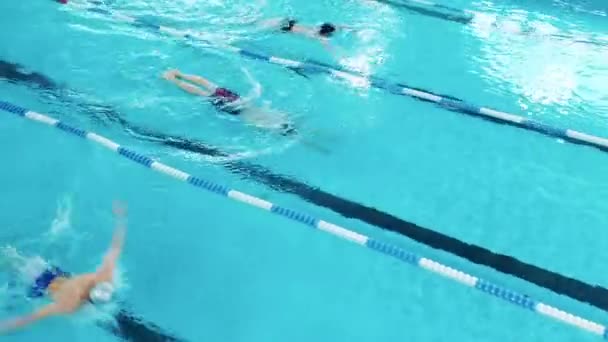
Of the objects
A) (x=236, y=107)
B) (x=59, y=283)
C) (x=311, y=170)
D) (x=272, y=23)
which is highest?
(x=272, y=23)

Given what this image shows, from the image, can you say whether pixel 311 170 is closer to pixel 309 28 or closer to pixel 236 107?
pixel 236 107

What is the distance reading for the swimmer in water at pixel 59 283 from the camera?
3.00 m

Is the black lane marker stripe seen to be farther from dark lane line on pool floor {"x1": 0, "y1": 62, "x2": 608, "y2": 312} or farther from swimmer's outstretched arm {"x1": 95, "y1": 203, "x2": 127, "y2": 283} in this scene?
swimmer's outstretched arm {"x1": 95, "y1": 203, "x2": 127, "y2": 283}

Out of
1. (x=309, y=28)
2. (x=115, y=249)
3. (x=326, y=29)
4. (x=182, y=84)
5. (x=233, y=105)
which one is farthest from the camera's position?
(x=309, y=28)

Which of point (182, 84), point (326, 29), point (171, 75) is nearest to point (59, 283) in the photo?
point (182, 84)

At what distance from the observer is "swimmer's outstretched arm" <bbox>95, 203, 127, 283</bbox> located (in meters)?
3.21

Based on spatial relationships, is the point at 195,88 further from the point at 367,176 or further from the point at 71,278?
the point at 71,278

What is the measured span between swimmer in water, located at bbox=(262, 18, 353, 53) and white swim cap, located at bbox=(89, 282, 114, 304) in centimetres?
310

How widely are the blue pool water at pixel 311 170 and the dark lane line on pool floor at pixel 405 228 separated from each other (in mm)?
43

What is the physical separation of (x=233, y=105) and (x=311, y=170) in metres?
0.87

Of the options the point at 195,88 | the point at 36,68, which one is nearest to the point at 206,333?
the point at 195,88

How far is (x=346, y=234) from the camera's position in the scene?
3.52 m

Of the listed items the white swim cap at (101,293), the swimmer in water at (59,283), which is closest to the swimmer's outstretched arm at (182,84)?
the swimmer in water at (59,283)

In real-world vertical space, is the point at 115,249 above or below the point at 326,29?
below
